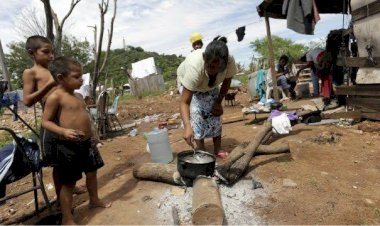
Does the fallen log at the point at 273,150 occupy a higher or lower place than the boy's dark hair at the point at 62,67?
lower

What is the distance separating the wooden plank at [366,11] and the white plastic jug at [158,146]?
4.01 metres

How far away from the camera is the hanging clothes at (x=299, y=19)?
22.9 feet

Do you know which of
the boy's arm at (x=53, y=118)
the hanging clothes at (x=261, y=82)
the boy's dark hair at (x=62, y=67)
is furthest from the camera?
the hanging clothes at (x=261, y=82)

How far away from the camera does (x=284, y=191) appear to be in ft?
11.1

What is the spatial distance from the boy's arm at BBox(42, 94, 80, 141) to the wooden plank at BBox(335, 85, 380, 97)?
16.7ft

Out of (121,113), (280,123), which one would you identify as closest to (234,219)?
(280,123)

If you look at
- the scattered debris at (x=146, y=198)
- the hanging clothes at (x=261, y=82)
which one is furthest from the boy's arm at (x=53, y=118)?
the hanging clothes at (x=261, y=82)

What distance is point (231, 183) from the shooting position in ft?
11.4

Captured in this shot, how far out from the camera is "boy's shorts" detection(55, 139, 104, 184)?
9.80 ft

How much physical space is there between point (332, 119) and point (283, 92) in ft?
15.2

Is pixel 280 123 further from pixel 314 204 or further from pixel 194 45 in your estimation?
pixel 194 45

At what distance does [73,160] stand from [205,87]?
69.3 inches

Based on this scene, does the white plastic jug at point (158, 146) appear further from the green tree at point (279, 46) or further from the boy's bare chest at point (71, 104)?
the green tree at point (279, 46)

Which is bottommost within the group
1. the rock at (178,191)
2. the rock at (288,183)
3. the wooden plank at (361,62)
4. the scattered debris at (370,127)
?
the scattered debris at (370,127)
